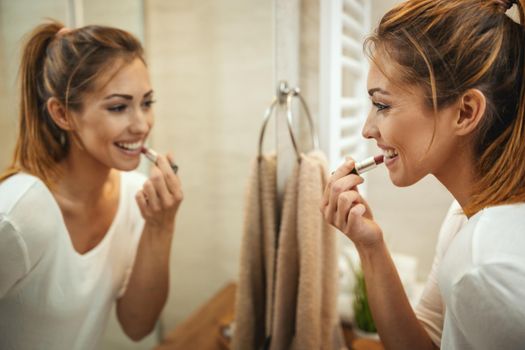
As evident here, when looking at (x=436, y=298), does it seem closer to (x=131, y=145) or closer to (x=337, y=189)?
(x=337, y=189)

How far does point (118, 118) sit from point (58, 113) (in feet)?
0.41

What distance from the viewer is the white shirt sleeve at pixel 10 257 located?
702mm

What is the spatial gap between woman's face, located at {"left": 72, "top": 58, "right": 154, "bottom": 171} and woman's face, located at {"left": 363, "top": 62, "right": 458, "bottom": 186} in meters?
0.48

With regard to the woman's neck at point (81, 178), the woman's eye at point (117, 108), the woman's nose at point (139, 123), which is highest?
the woman's eye at point (117, 108)

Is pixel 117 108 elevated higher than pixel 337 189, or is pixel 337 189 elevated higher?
pixel 117 108

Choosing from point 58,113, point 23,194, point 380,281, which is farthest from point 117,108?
point 380,281

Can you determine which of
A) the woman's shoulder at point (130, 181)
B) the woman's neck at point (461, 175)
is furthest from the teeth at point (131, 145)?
the woman's neck at point (461, 175)

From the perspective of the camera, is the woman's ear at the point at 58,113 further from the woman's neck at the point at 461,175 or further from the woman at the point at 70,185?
the woman's neck at the point at 461,175

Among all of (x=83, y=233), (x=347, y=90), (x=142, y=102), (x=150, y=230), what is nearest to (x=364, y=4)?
(x=347, y=90)

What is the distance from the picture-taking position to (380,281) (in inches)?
28.2

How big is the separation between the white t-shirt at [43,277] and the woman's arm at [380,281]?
1.76 feet

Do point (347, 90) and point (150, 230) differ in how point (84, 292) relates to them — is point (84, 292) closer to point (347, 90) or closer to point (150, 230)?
point (150, 230)

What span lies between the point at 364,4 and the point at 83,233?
91 centimetres

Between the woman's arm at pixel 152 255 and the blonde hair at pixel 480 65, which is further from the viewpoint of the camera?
the woman's arm at pixel 152 255
